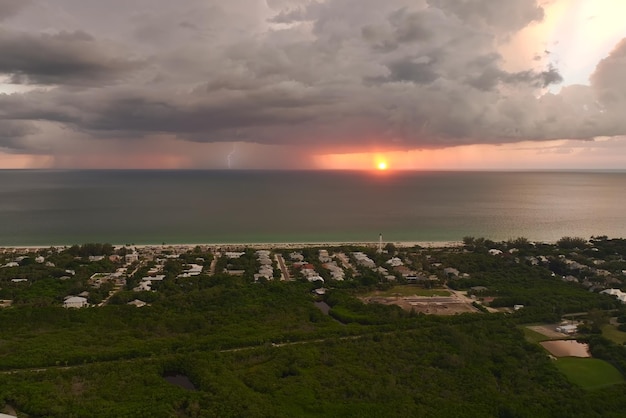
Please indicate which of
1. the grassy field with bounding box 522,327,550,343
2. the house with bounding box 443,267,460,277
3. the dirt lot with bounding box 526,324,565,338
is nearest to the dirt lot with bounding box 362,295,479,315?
the dirt lot with bounding box 526,324,565,338

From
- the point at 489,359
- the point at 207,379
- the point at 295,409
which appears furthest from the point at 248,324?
the point at 489,359

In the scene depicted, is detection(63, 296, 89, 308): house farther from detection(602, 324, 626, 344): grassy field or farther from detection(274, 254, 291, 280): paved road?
detection(602, 324, 626, 344): grassy field

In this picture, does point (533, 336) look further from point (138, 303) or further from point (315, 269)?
point (138, 303)

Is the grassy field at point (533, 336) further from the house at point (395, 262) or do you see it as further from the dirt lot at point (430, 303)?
the house at point (395, 262)

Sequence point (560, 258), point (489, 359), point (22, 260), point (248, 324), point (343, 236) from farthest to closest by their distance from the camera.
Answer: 1. point (343, 236)
2. point (560, 258)
3. point (22, 260)
4. point (248, 324)
5. point (489, 359)

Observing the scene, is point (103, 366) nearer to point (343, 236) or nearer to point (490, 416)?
point (490, 416)

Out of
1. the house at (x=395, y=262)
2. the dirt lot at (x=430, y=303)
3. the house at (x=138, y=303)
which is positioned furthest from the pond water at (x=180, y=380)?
the house at (x=395, y=262)

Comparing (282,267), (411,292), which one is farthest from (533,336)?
(282,267)
